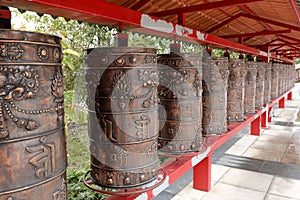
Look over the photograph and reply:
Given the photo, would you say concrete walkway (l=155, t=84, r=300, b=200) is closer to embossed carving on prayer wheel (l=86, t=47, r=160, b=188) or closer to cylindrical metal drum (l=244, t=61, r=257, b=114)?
cylindrical metal drum (l=244, t=61, r=257, b=114)

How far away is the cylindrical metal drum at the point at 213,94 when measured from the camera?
3.21 meters

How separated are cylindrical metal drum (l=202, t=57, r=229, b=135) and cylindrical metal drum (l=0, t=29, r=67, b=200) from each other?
214cm

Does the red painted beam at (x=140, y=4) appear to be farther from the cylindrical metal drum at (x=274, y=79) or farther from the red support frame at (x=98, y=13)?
the cylindrical metal drum at (x=274, y=79)

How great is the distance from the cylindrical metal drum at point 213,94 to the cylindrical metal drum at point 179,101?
58cm

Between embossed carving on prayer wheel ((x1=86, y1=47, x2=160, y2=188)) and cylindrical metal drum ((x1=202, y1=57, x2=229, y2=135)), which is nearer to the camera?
embossed carving on prayer wheel ((x1=86, y1=47, x2=160, y2=188))

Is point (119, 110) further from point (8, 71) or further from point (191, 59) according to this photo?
point (191, 59)

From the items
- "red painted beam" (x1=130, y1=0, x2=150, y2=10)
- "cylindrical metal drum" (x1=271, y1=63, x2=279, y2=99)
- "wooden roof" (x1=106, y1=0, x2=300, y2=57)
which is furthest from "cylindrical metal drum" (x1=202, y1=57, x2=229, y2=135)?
"cylindrical metal drum" (x1=271, y1=63, x2=279, y2=99)

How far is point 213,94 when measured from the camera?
3.29m

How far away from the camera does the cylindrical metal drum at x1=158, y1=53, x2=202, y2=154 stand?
2502 mm

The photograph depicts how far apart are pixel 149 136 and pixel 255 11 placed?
3648 mm

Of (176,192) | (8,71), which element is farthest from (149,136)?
(176,192)

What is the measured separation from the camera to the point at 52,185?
137 centimetres

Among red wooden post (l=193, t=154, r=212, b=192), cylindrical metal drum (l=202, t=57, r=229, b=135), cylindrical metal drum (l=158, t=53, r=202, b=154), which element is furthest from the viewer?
red wooden post (l=193, t=154, r=212, b=192)

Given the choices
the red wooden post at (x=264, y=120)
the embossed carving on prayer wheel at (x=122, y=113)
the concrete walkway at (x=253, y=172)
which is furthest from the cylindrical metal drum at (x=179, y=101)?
the red wooden post at (x=264, y=120)
